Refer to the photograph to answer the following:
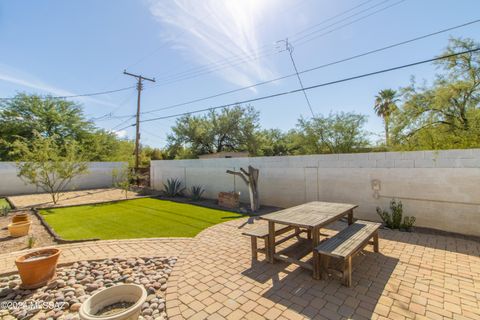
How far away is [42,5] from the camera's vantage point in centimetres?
636

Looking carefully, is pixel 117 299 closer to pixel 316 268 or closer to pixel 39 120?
pixel 316 268

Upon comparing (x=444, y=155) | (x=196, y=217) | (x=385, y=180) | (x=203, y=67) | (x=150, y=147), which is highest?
(x=203, y=67)

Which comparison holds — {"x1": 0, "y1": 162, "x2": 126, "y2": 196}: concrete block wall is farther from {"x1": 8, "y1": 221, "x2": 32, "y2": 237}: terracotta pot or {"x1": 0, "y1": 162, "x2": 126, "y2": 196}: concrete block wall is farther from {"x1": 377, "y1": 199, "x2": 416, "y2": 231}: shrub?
{"x1": 377, "y1": 199, "x2": 416, "y2": 231}: shrub

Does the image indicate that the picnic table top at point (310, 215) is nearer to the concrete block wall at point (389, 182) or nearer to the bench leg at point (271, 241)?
the bench leg at point (271, 241)

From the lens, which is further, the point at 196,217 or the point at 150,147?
the point at 150,147

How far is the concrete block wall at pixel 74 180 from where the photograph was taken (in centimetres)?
1308

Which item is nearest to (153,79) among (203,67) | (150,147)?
(203,67)

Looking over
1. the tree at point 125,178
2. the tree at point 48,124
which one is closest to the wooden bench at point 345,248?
the tree at point 125,178

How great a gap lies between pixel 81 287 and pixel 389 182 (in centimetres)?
710

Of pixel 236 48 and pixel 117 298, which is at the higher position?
pixel 236 48

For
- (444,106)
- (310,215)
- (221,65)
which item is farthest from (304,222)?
(444,106)

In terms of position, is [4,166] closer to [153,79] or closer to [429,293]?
[153,79]

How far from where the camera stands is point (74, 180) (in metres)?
15.1

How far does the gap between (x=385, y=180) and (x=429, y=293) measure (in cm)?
371
